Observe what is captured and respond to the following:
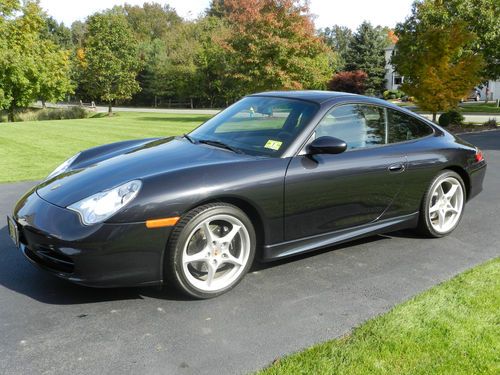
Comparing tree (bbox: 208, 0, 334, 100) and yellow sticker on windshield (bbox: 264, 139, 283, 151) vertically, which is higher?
tree (bbox: 208, 0, 334, 100)

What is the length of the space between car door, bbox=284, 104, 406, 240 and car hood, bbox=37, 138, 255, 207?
1.57ft

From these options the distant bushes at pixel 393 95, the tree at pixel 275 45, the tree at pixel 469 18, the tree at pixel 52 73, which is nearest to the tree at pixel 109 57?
the tree at pixel 52 73

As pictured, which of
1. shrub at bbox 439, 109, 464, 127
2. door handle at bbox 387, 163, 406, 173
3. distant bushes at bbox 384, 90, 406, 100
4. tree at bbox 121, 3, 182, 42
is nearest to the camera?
door handle at bbox 387, 163, 406, 173

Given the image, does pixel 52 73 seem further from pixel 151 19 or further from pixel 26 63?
pixel 151 19

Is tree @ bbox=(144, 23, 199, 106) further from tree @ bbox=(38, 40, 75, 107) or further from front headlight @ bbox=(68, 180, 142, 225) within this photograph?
front headlight @ bbox=(68, 180, 142, 225)

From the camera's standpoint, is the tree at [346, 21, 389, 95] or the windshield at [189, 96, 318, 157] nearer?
the windshield at [189, 96, 318, 157]

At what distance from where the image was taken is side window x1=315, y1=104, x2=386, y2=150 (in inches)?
158

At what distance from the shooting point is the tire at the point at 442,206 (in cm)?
468

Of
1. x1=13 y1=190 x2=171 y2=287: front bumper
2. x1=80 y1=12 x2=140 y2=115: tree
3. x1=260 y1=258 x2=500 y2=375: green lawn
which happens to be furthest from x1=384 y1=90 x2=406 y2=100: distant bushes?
x1=13 y1=190 x2=171 y2=287: front bumper

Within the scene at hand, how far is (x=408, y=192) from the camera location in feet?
14.5

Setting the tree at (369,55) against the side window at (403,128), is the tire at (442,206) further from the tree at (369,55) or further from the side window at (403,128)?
the tree at (369,55)

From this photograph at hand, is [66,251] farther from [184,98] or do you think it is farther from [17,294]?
[184,98]

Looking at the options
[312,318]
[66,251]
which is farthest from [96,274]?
[312,318]

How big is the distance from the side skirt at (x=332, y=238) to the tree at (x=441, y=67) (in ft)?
50.0
